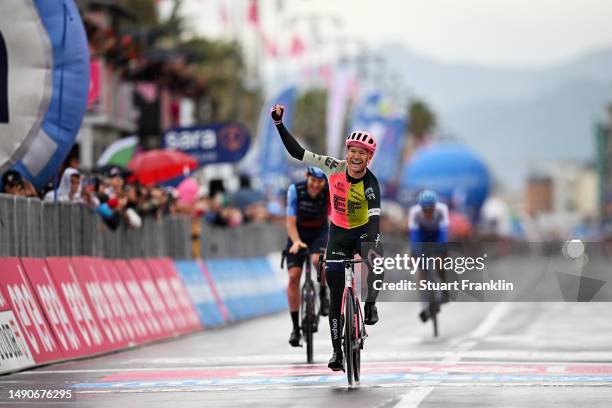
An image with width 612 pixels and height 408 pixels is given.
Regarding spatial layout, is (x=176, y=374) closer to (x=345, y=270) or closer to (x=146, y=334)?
(x=345, y=270)

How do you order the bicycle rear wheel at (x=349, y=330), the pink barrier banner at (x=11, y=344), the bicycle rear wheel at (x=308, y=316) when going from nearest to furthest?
the bicycle rear wheel at (x=349, y=330)
the pink barrier banner at (x=11, y=344)
the bicycle rear wheel at (x=308, y=316)

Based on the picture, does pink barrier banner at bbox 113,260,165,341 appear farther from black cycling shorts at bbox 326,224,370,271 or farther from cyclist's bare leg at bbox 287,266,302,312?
black cycling shorts at bbox 326,224,370,271

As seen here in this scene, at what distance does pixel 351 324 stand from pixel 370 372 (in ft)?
5.54

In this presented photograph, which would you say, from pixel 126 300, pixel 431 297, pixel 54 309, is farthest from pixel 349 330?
pixel 126 300

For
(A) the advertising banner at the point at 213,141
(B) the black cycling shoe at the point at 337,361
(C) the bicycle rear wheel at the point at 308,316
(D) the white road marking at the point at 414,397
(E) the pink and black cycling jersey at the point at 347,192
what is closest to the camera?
(D) the white road marking at the point at 414,397

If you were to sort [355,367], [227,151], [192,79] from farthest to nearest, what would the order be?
[192,79] → [227,151] → [355,367]

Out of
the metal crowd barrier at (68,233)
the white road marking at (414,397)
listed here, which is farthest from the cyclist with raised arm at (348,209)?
the metal crowd barrier at (68,233)

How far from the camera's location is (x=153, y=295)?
22.3m

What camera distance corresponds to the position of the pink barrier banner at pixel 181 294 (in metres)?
24.0

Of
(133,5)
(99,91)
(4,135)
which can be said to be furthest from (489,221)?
(4,135)

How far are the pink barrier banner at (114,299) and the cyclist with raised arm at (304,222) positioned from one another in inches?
136

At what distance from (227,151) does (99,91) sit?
23.2ft

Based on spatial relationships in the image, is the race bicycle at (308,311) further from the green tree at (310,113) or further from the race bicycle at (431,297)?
the green tree at (310,113)

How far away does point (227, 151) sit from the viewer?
34.1 m
